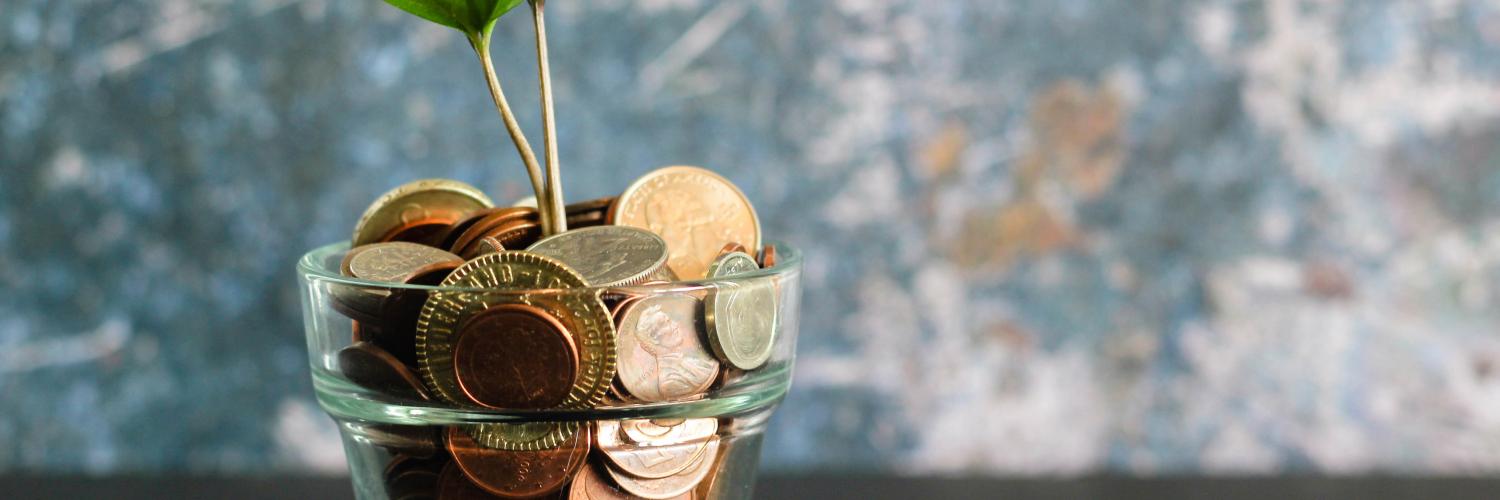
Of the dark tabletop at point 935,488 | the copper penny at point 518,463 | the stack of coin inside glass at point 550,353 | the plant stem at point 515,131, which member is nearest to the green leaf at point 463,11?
the plant stem at point 515,131

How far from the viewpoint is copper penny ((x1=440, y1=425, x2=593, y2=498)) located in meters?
0.60

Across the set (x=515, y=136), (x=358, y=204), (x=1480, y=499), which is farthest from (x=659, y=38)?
(x=1480, y=499)

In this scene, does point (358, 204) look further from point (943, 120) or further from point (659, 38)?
point (943, 120)

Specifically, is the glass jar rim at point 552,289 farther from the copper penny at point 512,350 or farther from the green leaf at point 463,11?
the green leaf at point 463,11

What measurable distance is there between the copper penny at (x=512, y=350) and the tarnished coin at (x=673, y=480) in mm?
70

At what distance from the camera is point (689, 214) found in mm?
758

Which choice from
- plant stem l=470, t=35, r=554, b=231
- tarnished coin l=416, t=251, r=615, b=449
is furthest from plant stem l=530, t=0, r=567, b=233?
tarnished coin l=416, t=251, r=615, b=449

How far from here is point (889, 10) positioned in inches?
60.6

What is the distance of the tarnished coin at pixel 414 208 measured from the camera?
0.76 meters

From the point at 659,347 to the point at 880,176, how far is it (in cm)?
101

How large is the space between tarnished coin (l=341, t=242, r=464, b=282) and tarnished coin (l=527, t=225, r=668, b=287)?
5 centimetres

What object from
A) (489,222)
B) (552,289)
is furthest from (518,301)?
(489,222)

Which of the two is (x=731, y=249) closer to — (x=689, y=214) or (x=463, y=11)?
(x=689, y=214)

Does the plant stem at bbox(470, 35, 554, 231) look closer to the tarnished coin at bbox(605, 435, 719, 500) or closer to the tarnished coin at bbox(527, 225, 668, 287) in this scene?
the tarnished coin at bbox(527, 225, 668, 287)
